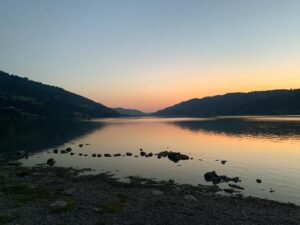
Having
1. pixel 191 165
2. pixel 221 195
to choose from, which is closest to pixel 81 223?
pixel 221 195

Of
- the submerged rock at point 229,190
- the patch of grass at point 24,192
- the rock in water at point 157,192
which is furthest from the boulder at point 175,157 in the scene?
the patch of grass at point 24,192

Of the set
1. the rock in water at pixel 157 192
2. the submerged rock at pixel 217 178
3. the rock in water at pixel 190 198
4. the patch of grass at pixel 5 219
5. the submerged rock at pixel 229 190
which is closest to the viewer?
the patch of grass at pixel 5 219

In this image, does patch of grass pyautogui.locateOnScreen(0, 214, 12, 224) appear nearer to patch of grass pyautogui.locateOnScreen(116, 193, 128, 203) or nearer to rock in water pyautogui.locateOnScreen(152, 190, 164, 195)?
patch of grass pyautogui.locateOnScreen(116, 193, 128, 203)

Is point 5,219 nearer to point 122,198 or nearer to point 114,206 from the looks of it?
point 114,206

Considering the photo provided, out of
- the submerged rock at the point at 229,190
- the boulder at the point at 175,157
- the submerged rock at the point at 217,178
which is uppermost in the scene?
the boulder at the point at 175,157

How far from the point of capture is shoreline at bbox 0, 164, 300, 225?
27286mm

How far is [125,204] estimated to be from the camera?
108ft

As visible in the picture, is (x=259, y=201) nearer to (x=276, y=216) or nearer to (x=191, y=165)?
(x=276, y=216)

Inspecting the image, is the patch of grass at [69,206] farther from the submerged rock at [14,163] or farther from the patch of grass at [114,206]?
the submerged rock at [14,163]

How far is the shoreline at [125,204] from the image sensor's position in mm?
27286

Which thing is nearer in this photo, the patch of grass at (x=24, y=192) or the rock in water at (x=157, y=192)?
the patch of grass at (x=24, y=192)

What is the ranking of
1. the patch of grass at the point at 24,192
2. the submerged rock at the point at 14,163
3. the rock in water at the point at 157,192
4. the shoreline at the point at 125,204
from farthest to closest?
the submerged rock at the point at 14,163
the rock in water at the point at 157,192
the patch of grass at the point at 24,192
the shoreline at the point at 125,204

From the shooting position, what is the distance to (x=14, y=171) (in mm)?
55125

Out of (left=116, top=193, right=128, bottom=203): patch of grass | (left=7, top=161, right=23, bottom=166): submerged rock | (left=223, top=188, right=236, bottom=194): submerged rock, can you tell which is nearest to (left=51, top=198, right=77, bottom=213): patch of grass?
(left=116, top=193, right=128, bottom=203): patch of grass
